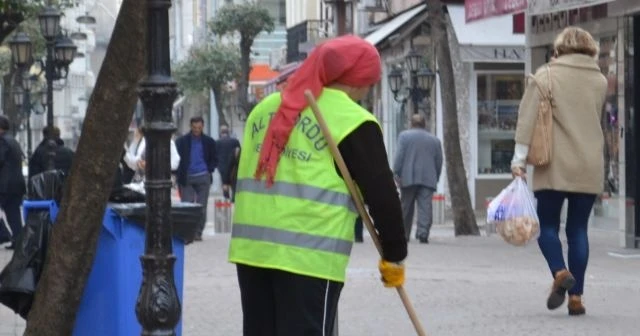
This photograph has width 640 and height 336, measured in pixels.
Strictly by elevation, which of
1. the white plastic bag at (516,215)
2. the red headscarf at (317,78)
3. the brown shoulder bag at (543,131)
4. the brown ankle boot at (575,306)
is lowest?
the brown ankle boot at (575,306)

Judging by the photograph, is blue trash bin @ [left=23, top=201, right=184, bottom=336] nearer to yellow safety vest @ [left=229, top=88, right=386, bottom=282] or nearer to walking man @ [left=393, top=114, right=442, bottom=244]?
yellow safety vest @ [left=229, top=88, right=386, bottom=282]

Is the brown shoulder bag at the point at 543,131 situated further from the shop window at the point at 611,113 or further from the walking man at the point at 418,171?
the walking man at the point at 418,171

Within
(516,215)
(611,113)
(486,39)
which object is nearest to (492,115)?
(486,39)

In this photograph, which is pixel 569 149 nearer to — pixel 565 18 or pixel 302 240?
pixel 302 240

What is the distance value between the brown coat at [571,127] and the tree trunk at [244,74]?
134ft

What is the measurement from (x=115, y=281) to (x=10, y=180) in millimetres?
12868

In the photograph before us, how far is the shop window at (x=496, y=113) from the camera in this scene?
104 feet

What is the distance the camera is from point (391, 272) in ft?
20.1

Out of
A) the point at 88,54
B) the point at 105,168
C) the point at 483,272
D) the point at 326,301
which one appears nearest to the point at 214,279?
the point at 483,272

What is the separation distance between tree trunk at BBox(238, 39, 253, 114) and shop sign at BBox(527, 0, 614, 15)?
31.6 meters

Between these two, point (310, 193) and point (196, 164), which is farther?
point (196, 164)

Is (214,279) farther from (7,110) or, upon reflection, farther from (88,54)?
(88,54)

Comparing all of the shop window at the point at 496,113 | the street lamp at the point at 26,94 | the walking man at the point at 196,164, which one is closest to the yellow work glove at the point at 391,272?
the walking man at the point at 196,164

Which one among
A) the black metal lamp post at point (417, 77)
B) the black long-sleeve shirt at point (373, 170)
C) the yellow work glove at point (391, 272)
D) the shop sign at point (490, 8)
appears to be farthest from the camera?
the black metal lamp post at point (417, 77)
